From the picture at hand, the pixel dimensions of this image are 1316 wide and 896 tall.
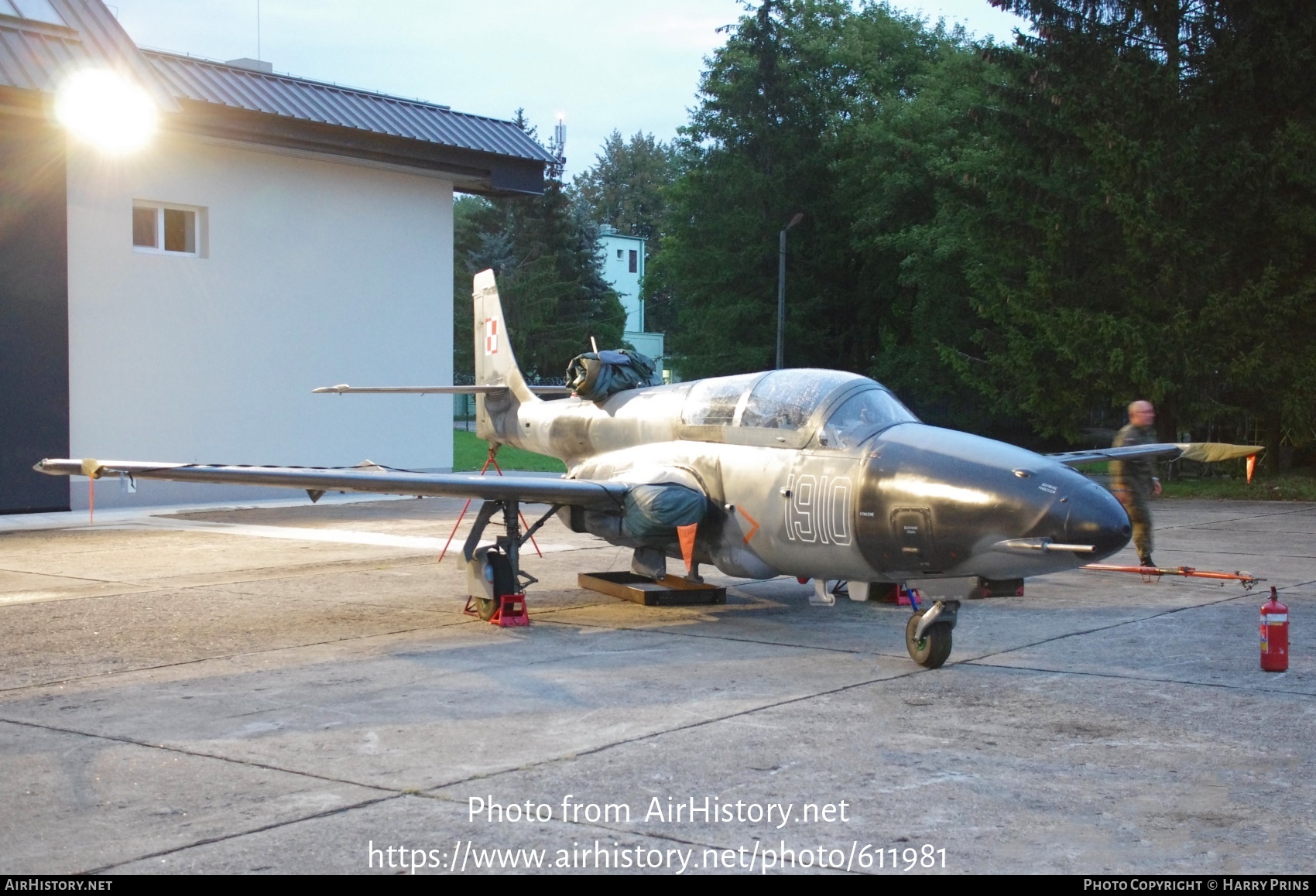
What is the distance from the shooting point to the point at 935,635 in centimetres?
858

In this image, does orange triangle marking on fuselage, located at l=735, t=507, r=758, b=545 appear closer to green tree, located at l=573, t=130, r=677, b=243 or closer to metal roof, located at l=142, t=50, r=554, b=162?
metal roof, located at l=142, t=50, r=554, b=162

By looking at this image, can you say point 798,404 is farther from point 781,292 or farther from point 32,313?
point 781,292

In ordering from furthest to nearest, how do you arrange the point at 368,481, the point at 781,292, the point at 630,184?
1. the point at 630,184
2. the point at 781,292
3. the point at 368,481

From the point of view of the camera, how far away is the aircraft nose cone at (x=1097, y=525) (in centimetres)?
770

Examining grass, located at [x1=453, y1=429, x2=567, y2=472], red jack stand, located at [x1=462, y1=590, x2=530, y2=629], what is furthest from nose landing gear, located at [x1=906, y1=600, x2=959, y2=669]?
grass, located at [x1=453, y1=429, x2=567, y2=472]

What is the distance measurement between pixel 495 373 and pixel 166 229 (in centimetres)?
1084

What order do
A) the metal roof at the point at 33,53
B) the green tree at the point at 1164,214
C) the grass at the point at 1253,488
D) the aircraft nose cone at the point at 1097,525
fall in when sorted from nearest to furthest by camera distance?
the aircraft nose cone at the point at 1097,525, the metal roof at the point at 33,53, the grass at the point at 1253,488, the green tree at the point at 1164,214

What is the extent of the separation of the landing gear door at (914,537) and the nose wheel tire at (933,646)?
45 cm

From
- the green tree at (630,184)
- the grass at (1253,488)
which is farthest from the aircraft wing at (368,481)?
the green tree at (630,184)

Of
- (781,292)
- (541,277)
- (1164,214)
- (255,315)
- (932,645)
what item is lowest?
(932,645)

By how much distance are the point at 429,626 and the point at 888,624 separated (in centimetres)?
390

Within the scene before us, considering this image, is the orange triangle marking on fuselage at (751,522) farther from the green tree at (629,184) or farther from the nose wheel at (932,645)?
the green tree at (629,184)

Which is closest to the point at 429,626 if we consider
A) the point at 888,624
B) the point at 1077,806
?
the point at 888,624

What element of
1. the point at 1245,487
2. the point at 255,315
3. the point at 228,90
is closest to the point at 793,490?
the point at 255,315
